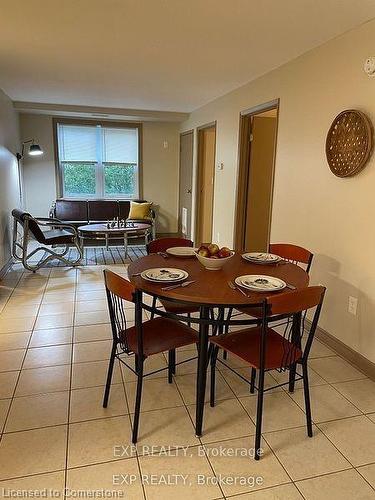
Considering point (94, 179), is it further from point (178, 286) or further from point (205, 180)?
point (178, 286)

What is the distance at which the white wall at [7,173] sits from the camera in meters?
4.49

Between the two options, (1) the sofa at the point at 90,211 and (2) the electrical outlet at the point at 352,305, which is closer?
(2) the electrical outlet at the point at 352,305

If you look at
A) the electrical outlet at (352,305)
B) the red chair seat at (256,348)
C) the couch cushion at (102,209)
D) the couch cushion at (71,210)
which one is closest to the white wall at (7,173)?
the couch cushion at (71,210)

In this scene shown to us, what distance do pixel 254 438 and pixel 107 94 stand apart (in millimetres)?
4557

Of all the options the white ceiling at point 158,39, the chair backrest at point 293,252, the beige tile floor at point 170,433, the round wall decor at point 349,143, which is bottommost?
the beige tile floor at point 170,433

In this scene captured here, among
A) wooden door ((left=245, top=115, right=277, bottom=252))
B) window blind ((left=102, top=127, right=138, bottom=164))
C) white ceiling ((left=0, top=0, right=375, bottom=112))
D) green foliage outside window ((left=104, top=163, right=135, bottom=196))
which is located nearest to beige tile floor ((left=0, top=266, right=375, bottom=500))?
wooden door ((left=245, top=115, right=277, bottom=252))

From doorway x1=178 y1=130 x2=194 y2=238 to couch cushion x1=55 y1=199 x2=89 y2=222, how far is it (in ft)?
5.98

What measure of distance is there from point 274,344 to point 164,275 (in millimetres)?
701

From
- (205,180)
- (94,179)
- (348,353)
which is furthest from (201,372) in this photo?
(94,179)

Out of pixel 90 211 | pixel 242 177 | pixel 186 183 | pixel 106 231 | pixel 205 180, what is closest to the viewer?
pixel 242 177

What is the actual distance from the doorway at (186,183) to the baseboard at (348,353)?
3989mm

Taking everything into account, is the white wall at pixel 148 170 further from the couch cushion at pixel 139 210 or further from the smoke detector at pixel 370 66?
the smoke detector at pixel 370 66

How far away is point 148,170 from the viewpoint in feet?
23.2

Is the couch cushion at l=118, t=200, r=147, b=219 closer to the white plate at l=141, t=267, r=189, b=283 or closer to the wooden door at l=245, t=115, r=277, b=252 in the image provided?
the wooden door at l=245, t=115, r=277, b=252
